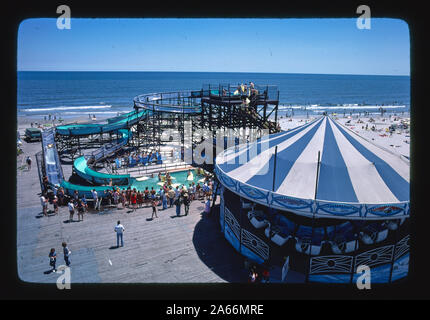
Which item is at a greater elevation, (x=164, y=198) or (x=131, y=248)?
(x=164, y=198)

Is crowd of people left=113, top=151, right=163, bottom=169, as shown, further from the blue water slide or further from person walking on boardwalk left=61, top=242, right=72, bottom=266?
person walking on boardwalk left=61, top=242, right=72, bottom=266

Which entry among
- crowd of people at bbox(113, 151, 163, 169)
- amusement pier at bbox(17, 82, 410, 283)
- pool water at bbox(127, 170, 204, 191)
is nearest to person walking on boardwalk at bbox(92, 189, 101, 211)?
amusement pier at bbox(17, 82, 410, 283)

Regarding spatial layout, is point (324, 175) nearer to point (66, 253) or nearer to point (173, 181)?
point (66, 253)

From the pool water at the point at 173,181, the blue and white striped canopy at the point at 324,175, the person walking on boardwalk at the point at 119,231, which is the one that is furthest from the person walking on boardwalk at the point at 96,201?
the blue and white striped canopy at the point at 324,175

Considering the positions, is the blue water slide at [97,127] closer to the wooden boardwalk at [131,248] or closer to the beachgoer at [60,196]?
the wooden boardwalk at [131,248]

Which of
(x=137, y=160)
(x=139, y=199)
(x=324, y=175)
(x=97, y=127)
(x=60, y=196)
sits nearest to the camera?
(x=324, y=175)

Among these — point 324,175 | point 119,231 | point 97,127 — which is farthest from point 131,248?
point 97,127
